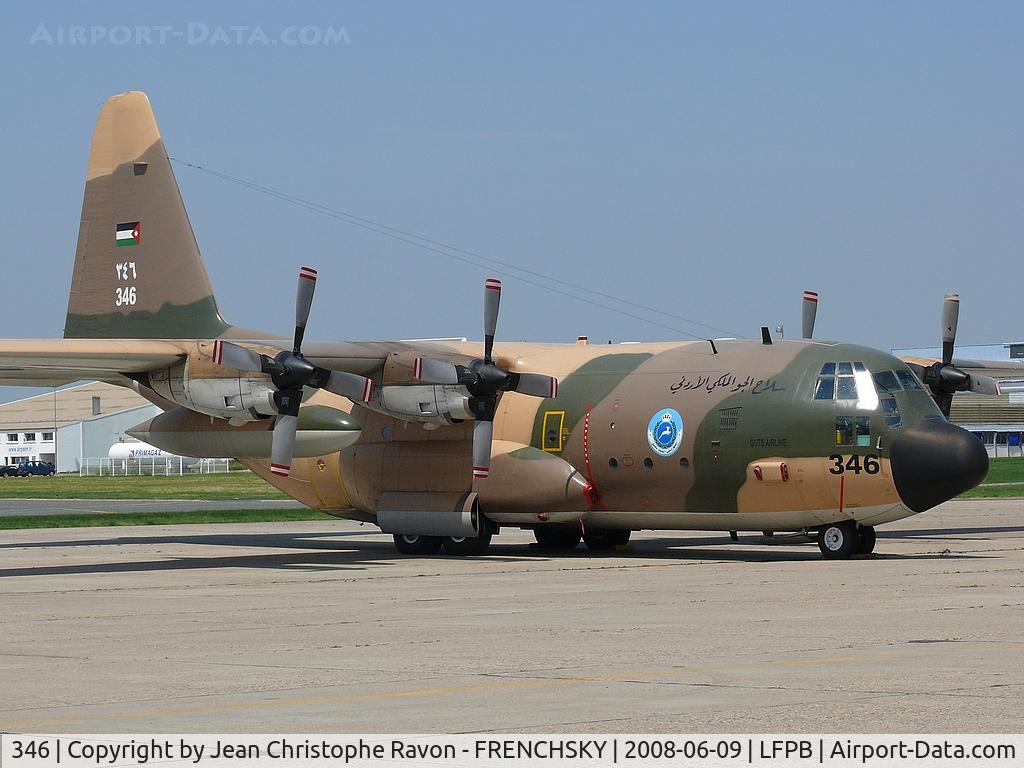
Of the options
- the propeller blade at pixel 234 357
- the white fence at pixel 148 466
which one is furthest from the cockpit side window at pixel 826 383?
the white fence at pixel 148 466

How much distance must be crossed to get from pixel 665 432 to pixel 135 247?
39.1ft

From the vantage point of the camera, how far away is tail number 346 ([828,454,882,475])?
76.2 ft

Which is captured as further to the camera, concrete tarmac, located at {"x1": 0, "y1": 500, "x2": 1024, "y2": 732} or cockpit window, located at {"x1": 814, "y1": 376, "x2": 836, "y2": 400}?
cockpit window, located at {"x1": 814, "y1": 376, "x2": 836, "y2": 400}

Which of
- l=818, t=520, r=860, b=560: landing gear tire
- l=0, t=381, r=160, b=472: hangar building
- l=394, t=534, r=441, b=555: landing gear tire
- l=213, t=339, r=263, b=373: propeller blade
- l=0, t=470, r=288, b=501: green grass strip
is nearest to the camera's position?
l=213, t=339, r=263, b=373: propeller blade

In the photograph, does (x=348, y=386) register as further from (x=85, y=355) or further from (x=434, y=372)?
(x=85, y=355)

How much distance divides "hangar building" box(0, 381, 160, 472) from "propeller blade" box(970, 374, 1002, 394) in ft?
317

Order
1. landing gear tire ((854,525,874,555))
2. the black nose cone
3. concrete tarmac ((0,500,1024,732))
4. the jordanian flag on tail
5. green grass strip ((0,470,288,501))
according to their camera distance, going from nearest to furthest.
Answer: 1. concrete tarmac ((0,500,1024,732))
2. the black nose cone
3. landing gear tire ((854,525,874,555))
4. the jordanian flag on tail
5. green grass strip ((0,470,288,501))

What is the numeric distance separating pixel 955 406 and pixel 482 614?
71.0 m

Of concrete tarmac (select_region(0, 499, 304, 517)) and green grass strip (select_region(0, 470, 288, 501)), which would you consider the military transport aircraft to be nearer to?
concrete tarmac (select_region(0, 499, 304, 517))

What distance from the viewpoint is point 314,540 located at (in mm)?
33500

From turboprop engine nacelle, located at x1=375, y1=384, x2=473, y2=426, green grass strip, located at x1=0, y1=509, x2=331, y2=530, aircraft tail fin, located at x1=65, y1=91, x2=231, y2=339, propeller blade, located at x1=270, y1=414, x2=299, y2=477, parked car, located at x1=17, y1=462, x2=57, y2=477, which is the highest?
aircraft tail fin, located at x1=65, y1=91, x2=231, y2=339

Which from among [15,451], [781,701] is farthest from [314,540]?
[15,451]

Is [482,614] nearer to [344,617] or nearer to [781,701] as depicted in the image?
[344,617]

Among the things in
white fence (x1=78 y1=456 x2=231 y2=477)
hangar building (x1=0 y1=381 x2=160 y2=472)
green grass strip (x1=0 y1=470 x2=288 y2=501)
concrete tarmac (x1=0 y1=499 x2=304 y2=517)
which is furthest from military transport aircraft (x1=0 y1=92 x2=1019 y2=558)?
hangar building (x1=0 y1=381 x2=160 y2=472)
